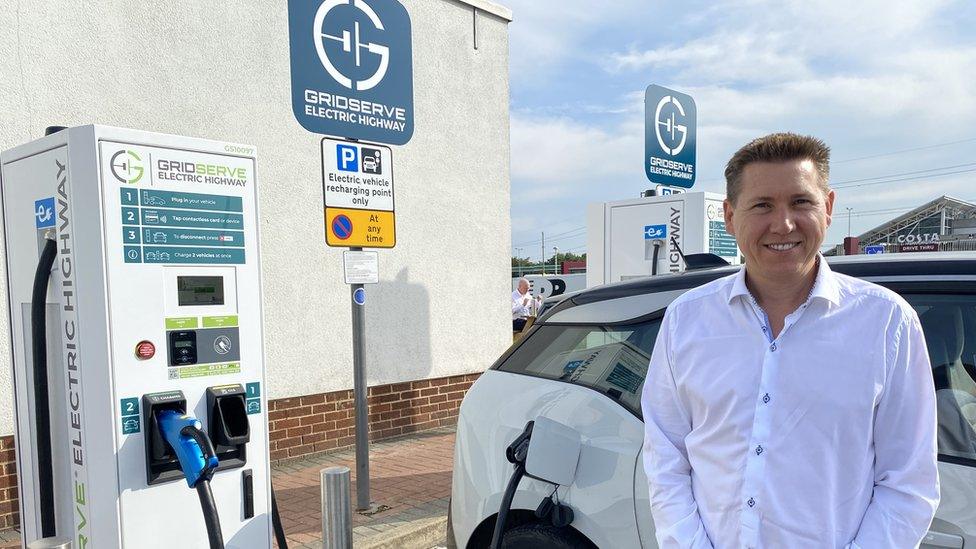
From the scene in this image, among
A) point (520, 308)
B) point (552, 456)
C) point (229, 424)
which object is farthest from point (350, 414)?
point (520, 308)

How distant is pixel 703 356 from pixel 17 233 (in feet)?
9.81

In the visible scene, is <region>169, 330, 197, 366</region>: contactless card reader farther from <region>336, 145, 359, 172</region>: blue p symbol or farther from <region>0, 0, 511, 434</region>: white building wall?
<region>0, 0, 511, 434</region>: white building wall

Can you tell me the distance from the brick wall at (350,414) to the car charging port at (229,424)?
2570 millimetres

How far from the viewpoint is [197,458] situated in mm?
2668

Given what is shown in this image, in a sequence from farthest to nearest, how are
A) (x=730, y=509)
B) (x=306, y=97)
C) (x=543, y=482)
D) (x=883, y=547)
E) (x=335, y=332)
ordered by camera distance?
(x=335, y=332)
(x=306, y=97)
(x=543, y=482)
(x=730, y=509)
(x=883, y=547)

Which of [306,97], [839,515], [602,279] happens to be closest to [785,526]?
[839,515]

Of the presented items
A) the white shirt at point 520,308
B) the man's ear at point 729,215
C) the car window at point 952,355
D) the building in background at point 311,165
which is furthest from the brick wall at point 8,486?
the white shirt at point 520,308

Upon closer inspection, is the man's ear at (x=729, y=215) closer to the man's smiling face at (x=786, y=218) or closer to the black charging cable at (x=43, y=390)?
the man's smiling face at (x=786, y=218)

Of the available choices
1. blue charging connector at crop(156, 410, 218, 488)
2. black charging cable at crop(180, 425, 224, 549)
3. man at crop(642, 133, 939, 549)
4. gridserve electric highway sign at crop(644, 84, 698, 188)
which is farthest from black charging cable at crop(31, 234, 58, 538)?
gridserve electric highway sign at crop(644, 84, 698, 188)

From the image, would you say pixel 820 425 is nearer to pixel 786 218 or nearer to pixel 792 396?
pixel 792 396

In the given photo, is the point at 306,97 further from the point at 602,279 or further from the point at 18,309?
the point at 602,279

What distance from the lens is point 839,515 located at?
146 cm

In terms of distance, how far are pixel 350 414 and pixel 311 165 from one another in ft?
7.47

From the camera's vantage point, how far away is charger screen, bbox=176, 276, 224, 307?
9.43ft
